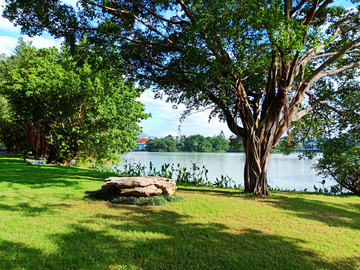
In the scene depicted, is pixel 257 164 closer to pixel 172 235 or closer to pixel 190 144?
pixel 172 235

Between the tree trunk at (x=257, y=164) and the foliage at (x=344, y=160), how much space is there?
412 cm

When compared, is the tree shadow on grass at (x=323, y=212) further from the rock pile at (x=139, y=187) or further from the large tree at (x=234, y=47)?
the rock pile at (x=139, y=187)

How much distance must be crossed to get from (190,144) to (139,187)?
195ft

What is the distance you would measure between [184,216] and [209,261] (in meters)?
2.18

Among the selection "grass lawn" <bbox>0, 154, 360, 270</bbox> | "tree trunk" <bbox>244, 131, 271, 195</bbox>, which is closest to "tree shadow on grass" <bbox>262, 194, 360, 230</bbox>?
"grass lawn" <bbox>0, 154, 360, 270</bbox>

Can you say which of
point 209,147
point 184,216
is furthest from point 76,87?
point 209,147

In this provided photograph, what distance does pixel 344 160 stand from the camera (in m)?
10.4

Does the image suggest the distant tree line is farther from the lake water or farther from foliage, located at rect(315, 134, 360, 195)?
foliage, located at rect(315, 134, 360, 195)

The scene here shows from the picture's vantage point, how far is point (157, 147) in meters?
75.8

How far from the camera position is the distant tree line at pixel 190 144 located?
2564 inches

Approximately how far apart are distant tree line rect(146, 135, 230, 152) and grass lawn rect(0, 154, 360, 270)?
54.3 meters

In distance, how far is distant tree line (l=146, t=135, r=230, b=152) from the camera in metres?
65.1

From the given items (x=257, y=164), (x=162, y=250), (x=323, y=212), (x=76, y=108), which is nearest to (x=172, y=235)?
(x=162, y=250)

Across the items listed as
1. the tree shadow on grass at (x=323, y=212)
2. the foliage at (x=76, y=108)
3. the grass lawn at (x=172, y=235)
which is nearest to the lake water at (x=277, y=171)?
the foliage at (x=76, y=108)
